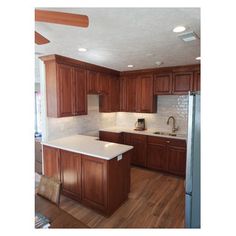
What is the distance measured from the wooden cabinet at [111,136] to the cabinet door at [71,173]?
1478 mm

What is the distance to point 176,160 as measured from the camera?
3.40 meters

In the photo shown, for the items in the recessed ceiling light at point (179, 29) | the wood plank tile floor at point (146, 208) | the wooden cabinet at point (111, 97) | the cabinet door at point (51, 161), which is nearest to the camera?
the recessed ceiling light at point (179, 29)

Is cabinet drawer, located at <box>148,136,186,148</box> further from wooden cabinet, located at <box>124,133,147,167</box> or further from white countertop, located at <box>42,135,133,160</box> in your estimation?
white countertop, located at <box>42,135,133,160</box>

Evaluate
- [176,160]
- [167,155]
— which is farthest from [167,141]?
[176,160]

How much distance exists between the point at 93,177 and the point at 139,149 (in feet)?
5.79

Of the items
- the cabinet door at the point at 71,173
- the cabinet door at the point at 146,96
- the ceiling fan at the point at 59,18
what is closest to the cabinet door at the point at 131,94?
the cabinet door at the point at 146,96

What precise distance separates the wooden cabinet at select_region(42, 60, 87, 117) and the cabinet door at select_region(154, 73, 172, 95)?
1676mm

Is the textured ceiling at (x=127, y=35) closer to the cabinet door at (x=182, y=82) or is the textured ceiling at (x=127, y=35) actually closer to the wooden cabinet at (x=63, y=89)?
the wooden cabinet at (x=63, y=89)

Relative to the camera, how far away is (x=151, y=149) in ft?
12.1

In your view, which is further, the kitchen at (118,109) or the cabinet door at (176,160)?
the cabinet door at (176,160)

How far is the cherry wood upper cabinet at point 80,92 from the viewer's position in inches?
119
